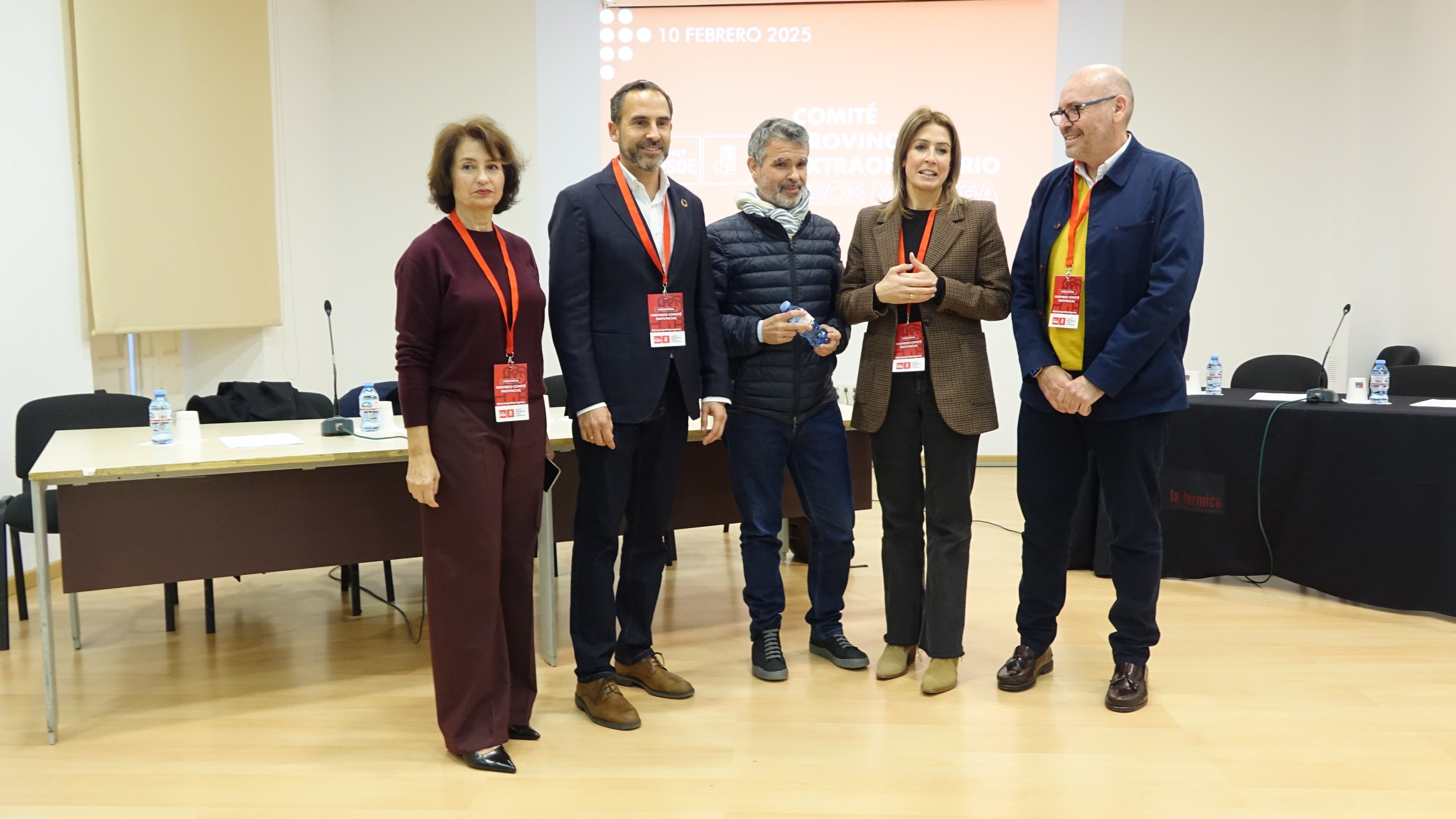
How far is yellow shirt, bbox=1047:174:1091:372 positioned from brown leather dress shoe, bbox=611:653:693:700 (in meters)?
1.44

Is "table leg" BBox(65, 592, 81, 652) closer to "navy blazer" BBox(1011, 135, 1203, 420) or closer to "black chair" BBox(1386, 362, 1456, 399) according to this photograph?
"navy blazer" BBox(1011, 135, 1203, 420)

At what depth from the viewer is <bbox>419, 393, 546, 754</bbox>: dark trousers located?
2484 mm

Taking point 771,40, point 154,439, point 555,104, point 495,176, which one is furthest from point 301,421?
point 771,40

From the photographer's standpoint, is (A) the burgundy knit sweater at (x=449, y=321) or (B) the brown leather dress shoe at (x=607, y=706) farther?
(B) the brown leather dress shoe at (x=607, y=706)

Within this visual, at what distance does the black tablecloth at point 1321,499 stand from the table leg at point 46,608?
3.73 m

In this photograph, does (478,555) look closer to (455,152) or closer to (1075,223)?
(455,152)

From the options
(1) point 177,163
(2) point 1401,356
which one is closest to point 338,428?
(1) point 177,163

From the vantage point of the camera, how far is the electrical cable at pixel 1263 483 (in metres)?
4.06

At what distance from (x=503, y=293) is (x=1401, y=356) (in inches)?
214

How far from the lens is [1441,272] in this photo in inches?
229

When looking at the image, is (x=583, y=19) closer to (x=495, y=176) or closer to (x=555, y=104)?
(x=555, y=104)

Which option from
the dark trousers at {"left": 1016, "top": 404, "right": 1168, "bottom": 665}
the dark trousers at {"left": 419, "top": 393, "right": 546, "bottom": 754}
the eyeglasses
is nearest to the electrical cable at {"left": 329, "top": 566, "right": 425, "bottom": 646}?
the dark trousers at {"left": 419, "top": 393, "right": 546, "bottom": 754}

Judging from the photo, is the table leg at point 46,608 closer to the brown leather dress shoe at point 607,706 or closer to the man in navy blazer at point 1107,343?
the brown leather dress shoe at point 607,706

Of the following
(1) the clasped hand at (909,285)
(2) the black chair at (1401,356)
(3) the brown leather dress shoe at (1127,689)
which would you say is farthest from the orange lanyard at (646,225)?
(2) the black chair at (1401,356)
